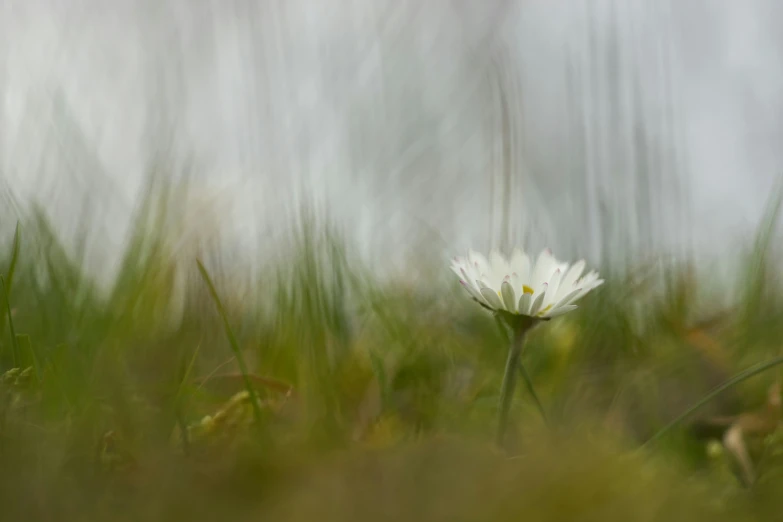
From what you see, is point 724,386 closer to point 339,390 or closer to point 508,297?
point 508,297

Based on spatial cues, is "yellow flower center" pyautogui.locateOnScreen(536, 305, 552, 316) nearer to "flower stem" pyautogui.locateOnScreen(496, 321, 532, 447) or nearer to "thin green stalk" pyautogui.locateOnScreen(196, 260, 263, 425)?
"flower stem" pyautogui.locateOnScreen(496, 321, 532, 447)

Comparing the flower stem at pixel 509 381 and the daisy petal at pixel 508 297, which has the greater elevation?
the daisy petal at pixel 508 297

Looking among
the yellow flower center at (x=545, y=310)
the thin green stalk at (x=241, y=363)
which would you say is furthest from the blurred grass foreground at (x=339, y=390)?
the yellow flower center at (x=545, y=310)

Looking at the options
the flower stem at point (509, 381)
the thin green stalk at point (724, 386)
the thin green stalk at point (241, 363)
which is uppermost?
the thin green stalk at point (241, 363)

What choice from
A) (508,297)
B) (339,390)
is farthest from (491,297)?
(339,390)

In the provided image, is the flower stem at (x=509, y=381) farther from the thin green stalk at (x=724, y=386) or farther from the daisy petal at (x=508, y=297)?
the thin green stalk at (x=724, y=386)

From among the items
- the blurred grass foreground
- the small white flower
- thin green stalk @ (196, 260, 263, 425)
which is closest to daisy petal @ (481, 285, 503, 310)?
the small white flower
